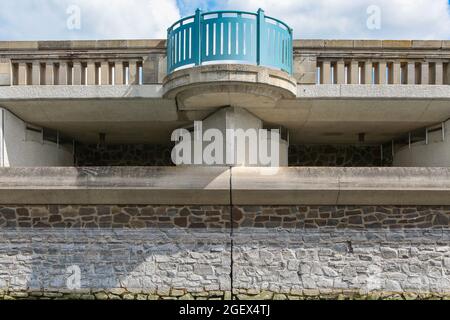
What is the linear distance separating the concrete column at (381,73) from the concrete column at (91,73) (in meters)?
5.23

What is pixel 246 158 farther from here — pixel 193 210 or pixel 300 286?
pixel 300 286

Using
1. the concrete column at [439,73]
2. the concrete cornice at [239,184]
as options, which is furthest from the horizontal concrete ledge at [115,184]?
the concrete column at [439,73]

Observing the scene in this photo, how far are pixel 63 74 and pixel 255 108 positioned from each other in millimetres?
3621

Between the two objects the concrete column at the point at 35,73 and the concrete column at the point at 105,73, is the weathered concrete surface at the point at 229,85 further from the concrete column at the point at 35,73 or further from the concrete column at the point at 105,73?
the concrete column at the point at 35,73

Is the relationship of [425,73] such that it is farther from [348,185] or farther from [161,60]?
[161,60]

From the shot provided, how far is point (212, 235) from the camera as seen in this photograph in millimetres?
6309

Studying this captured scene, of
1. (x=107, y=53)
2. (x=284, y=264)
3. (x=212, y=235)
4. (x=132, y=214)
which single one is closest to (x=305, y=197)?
(x=284, y=264)

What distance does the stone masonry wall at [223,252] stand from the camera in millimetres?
6234

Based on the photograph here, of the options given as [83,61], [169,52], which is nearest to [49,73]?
[83,61]

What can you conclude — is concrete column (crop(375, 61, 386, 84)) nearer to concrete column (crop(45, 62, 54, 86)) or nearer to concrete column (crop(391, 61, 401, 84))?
concrete column (crop(391, 61, 401, 84))

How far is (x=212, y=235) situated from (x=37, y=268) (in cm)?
292

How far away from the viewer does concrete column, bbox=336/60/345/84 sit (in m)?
7.11

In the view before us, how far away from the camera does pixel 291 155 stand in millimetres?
10148

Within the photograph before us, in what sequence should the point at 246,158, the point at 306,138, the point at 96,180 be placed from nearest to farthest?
the point at 96,180
the point at 246,158
the point at 306,138
